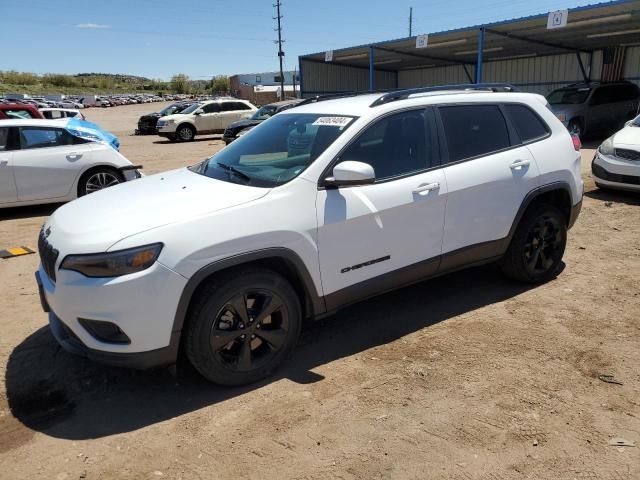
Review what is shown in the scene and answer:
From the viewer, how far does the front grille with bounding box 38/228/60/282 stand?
296 cm

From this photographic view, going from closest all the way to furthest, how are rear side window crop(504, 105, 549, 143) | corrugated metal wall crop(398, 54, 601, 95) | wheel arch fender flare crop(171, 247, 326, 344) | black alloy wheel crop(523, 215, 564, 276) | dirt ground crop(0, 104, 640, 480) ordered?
dirt ground crop(0, 104, 640, 480) < wheel arch fender flare crop(171, 247, 326, 344) < rear side window crop(504, 105, 549, 143) < black alloy wheel crop(523, 215, 564, 276) < corrugated metal wall crop(398, 54, 601, 95)

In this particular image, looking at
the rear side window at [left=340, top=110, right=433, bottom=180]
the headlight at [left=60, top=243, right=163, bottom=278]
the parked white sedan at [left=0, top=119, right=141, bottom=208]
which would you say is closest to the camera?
the headlight at [left=60, top=243, right=163, bottom=278]

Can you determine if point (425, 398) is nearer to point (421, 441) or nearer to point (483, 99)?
point (421, 441)

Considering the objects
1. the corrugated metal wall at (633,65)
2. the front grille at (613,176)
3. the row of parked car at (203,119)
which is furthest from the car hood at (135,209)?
the corrugated metal wall at (633,65)

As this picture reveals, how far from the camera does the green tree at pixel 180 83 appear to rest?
10550 cm

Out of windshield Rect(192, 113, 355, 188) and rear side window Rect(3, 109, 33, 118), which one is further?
rear side window Rect(3, 109, 33, 118)

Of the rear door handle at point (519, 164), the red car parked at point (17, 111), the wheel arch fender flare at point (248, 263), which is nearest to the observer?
the wheel arch fender flare at point (248, 263)

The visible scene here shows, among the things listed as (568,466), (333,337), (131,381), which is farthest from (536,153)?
(131,381)

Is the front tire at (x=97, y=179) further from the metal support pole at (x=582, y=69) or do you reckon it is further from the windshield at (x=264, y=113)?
the metal support pole at (x=582, y=69)

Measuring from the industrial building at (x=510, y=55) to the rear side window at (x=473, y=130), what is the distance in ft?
34.4

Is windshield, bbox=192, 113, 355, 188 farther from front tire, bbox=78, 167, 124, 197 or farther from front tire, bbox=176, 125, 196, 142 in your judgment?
front tire, bbox=176, 125, 196, 142

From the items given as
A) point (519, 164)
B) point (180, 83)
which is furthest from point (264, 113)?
point (180, 83)

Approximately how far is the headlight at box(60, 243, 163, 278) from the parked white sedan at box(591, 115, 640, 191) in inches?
297

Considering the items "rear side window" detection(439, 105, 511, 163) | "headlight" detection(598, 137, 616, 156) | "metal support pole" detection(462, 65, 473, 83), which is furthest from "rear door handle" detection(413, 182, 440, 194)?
"metal support pole" detection(462, 65, 473, 83)
